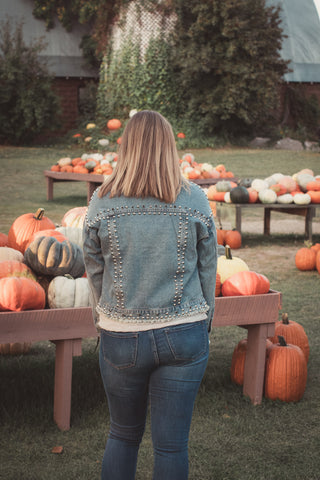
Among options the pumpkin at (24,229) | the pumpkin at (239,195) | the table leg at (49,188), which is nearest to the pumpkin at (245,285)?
the pumpkin at (24,229)

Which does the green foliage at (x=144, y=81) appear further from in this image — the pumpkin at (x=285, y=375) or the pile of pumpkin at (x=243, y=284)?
the pumpkin at (x=285, y=375)

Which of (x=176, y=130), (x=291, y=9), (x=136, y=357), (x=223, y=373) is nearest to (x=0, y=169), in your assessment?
(x=176, y=130)

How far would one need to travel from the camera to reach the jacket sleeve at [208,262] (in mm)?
2158

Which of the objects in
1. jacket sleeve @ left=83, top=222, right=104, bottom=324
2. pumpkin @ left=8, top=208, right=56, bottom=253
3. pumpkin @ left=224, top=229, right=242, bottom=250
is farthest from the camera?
pumpkin @ left=224, top=229, right=242, bottom=250

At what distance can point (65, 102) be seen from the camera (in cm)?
2367

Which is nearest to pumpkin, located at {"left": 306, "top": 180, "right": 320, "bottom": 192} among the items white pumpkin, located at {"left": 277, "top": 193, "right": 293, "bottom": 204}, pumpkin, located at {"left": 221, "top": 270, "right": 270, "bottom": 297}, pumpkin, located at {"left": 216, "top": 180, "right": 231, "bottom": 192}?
white pumpkin, located at {"left": 277, "top": 193, "right": 293, "bottom": 204}

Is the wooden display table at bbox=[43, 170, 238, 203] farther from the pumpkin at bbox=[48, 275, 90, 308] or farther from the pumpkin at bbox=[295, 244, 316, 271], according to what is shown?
the pumpkin at bbox=[48, 275, 90, 308]

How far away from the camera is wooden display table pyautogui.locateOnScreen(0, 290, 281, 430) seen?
129 inches

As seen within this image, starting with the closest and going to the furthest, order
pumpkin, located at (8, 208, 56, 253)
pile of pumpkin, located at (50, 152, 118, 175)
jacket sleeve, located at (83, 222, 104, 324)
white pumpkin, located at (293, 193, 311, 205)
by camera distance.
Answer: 1. jacket sleeve, located at (83, 222, 104, 324)
2. pumpkin, located at (8, 208, 56, 253)
3. white pumpkin, located at (293, 193, 311, 205)
4. pile of pumpkin, located at (50, 152, 118, 175)

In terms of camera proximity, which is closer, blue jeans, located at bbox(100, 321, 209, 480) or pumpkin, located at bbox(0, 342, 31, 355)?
blue jeans, located at bbox(100, 321, 209, 480)

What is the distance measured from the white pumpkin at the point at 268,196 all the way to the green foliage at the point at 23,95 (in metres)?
11.6

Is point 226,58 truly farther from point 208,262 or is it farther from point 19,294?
point 208,262

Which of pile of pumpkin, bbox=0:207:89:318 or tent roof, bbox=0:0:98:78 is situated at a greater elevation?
tent roof, bbox=0:0:98:78

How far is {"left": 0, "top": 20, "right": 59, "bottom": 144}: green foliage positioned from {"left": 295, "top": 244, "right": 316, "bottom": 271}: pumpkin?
1337cm
